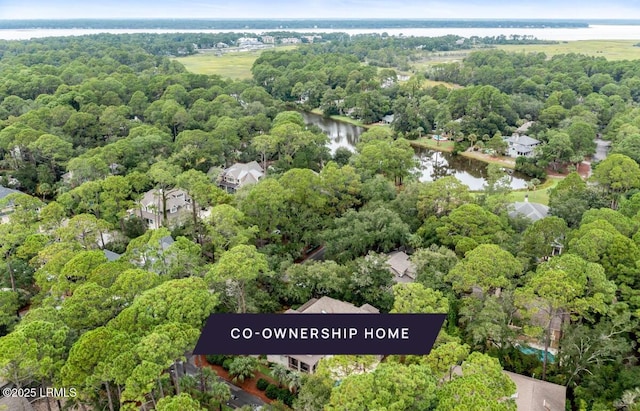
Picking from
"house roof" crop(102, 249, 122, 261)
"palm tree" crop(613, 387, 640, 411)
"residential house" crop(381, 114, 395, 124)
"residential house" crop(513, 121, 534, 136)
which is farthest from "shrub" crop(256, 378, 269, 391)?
"residential house" crop(381, 114, 395, 124)

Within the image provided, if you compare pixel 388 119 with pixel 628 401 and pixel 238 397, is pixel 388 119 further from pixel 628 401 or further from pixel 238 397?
pixel 628 401

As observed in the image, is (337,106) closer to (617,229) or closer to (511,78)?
(511,78)

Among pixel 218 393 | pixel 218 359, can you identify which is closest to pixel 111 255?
pixel 218 359

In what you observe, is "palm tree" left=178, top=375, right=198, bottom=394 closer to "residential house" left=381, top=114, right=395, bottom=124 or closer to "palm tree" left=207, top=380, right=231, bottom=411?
"palm tree" left=207, top=380, right=231, bottom=411

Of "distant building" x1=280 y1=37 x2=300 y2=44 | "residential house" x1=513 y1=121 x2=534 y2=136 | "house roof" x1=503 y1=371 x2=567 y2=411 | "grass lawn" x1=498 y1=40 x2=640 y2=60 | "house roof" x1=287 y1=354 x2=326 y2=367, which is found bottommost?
"house roof" x1=287 y1=354 x2=326 y2=367

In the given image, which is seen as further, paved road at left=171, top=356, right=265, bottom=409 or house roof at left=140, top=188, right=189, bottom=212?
house roof at left=140, top=188, right=189, bottom=212

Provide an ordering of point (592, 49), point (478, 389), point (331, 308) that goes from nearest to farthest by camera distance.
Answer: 1. point (478, 389)
2. point (331, 308)
3. point (592, 49)
